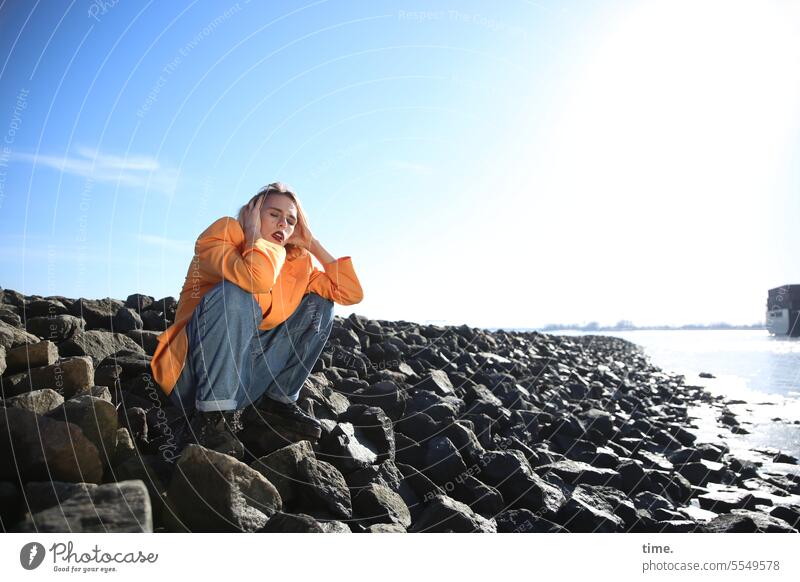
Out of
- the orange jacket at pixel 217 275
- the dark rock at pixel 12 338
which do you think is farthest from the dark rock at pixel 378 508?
the dark rock at pixel 12 338

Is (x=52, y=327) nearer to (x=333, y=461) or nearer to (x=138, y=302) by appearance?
(x=138, y=302)

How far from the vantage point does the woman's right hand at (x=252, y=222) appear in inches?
80.0

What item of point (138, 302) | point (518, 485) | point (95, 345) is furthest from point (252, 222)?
point (138, 302)

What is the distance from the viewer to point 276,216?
6.95 ft

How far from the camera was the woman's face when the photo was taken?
6.90 feet

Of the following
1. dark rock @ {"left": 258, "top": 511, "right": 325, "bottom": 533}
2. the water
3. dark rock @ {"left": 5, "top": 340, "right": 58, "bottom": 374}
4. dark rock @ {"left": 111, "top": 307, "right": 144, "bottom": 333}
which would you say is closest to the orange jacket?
dark rock @ {"left": 5, "top": 340, "right": 58, "bottom": 374}

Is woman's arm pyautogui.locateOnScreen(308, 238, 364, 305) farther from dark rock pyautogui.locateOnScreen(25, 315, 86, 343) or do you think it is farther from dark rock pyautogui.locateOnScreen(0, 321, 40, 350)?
dark rock pyautogui.locateOnScreen(25, 315, 86, 343)

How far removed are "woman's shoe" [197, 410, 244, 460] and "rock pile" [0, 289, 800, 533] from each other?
0.09 metres

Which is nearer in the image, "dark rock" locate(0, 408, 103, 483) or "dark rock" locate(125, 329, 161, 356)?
"dark rock" locate(0, 408, 103, 483)

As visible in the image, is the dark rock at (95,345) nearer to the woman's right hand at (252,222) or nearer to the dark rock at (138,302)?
the woman's right hand at (252,222)
